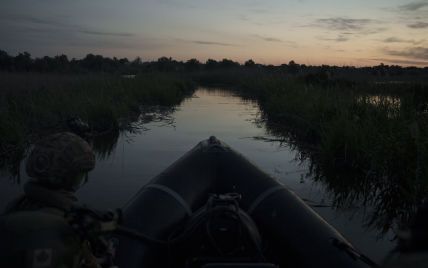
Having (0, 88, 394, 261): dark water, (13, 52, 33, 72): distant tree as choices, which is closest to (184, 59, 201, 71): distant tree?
(13, 52, 33, 72): distant tree

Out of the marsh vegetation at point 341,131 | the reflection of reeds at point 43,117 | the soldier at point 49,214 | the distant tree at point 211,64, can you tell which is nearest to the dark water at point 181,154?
the marsh vegetation at point 341,131

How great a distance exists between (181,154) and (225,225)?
629 centimetres

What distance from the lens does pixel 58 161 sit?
2051 mm

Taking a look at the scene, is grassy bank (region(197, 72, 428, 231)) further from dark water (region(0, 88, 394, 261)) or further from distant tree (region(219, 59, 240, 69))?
distant tree (region(219, 59, 240, 69))

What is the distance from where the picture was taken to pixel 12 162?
7.85 metres

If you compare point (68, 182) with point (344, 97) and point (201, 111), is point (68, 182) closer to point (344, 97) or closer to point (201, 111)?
point (344, 97)

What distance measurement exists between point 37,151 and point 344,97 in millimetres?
9590

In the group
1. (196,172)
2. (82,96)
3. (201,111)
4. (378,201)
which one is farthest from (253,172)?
(201,111)

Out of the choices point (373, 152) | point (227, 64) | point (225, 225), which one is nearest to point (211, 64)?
point (227, 64)

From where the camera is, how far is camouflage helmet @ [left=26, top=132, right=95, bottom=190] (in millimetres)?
2049

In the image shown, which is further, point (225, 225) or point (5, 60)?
point (5, 60)

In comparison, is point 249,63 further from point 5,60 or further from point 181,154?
point 181,154

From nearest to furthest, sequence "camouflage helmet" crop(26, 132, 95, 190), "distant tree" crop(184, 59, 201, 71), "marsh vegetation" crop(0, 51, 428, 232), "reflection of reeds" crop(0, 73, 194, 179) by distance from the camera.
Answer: "camouflage helmet" crop(26, 132, 95, 190), "marsh vegetation" crop(0, 51, 428, 232), "reflection of reeds" crop(0, 73, 194, 179), "distant tree" crop(184, 59, 201, 71)

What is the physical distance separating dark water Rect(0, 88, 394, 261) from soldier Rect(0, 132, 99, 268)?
3.34 meters
